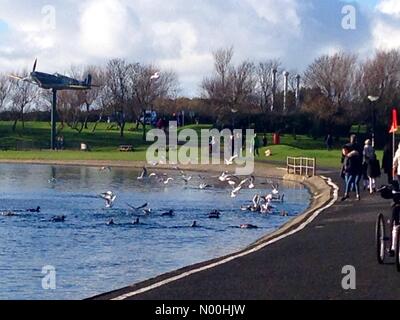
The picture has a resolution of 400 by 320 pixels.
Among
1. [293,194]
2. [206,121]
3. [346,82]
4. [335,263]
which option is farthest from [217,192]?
[206,121]

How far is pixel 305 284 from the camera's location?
44.4 feet

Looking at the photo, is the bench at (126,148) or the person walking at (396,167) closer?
the person walking at (396,167)

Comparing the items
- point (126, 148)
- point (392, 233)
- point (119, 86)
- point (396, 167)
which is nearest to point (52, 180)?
point (396, 167)

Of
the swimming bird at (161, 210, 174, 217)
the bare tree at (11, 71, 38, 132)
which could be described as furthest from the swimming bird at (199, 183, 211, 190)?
the bare tree at (11, 71, 38, 132)

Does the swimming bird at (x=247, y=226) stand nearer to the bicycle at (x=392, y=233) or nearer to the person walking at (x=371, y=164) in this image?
the person walking at (x=371, y=164)

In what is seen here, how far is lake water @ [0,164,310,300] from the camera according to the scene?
58.0ft

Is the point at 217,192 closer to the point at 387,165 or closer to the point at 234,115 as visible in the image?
the point at 387,165

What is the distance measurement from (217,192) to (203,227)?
47.5 ft

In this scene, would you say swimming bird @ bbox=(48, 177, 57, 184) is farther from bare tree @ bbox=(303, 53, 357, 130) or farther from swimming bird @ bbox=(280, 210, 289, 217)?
bare tree @ bbox=(303, 53, 357, 130)

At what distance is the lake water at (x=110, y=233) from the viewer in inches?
696

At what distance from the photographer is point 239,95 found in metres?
107

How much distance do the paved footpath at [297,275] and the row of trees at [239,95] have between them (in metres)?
63.5

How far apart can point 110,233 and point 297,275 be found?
37.5ft

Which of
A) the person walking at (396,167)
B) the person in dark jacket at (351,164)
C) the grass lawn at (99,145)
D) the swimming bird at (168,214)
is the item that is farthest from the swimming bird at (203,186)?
the person walking at (396,167)
